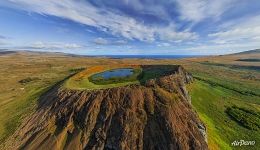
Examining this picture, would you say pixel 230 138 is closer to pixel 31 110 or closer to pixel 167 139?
pixel 167 139

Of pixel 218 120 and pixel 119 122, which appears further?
pixel 218 120

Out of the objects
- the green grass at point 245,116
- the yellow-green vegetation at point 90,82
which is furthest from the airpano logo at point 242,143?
the yellow-green vegetation at point 90,82

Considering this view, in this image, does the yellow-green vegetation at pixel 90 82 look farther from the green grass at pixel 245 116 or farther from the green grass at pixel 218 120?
the green grass at pixel 245 116

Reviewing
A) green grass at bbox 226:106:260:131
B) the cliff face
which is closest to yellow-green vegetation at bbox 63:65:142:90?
the cliff face

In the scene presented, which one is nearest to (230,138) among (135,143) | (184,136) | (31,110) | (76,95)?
(184,136)

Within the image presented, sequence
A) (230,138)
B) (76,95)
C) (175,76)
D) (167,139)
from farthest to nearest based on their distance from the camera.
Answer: (175,76), (230,138), (76,95), (167,139)

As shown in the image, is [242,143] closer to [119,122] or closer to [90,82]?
[119,122]

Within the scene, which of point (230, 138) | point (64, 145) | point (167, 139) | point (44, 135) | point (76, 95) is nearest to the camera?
point (167, 139)

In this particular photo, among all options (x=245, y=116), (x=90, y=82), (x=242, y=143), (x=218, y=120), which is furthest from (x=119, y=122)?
(x=245, y=116)
